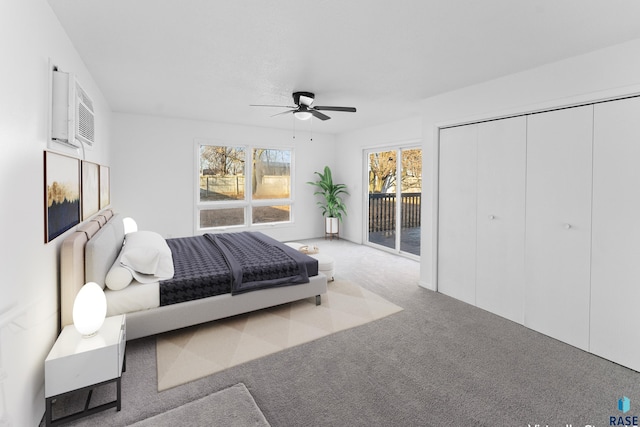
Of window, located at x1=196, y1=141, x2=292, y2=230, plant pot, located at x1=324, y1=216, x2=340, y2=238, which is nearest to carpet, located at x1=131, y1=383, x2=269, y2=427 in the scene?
window, located at x1=196, y1=141, x2=292, y2=230

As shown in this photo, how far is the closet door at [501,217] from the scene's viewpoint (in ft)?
9.91

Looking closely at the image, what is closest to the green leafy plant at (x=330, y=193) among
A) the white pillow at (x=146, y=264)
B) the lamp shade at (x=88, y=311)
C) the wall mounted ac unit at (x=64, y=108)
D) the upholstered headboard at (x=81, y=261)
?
the white pillow at (x=146, y=264)

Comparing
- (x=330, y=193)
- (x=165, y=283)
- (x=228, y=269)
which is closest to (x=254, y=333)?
(x=228, y=269)

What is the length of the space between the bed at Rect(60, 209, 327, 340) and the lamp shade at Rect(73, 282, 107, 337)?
28cm

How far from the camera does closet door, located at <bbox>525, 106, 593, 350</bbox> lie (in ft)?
8.45

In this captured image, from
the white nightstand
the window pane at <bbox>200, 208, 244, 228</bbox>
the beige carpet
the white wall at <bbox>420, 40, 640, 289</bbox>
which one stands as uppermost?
the white wall at <bbox>420, 40, 640, 289</bbox>

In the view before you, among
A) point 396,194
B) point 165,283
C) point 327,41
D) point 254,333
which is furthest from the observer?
point 396,194

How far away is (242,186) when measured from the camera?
6262 millimetres

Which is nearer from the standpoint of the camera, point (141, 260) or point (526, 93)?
point (141, 260)

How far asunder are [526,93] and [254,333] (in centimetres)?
335

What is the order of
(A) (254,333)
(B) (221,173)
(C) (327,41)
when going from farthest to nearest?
(B) (221,173)
(A) (254,333)
(C) (327,41)

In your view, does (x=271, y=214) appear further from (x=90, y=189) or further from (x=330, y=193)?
(x=90, y=189)

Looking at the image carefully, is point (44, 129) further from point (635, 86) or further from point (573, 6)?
point (635, 86)

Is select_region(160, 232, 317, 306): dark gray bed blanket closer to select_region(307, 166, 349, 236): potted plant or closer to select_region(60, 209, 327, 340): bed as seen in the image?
select_region(60, 209, 327, 340): bed
